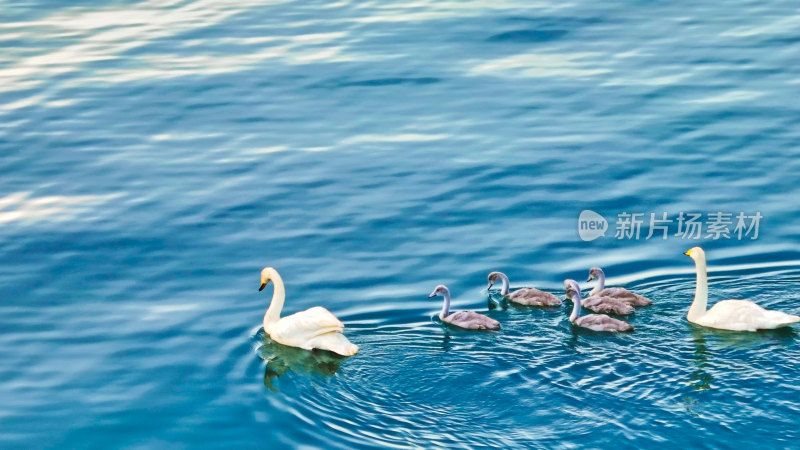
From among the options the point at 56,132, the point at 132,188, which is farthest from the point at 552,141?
the point at 56,132

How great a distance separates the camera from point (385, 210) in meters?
23.8

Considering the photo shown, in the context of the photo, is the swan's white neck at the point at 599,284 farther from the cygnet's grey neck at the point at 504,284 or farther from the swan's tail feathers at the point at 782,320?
the swan's tail feathers at the point at 782,320

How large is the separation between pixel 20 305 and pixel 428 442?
8.22 m

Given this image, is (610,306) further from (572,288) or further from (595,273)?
(595,273)

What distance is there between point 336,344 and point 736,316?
17.4 feet

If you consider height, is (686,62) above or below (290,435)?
above

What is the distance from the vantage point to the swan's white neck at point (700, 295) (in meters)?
18.5

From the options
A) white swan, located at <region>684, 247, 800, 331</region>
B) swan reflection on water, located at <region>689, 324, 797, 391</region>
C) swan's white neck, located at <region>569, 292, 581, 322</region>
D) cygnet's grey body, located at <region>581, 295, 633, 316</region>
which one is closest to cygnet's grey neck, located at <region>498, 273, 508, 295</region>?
cygnet's grey body, located at <region>581, 295, 633, 316</region>

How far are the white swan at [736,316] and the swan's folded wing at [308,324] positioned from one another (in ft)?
15.9

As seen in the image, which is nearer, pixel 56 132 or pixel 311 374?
pixel 311 374

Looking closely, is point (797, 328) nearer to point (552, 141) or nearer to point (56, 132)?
point (552, 141)

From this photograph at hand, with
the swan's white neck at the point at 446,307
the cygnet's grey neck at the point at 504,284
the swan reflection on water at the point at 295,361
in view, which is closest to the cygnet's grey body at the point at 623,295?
the cygnet's grey neck at the point at 504,284

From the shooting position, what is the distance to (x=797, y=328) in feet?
59.7

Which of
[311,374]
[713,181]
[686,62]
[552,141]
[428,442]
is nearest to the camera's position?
[428,442]
